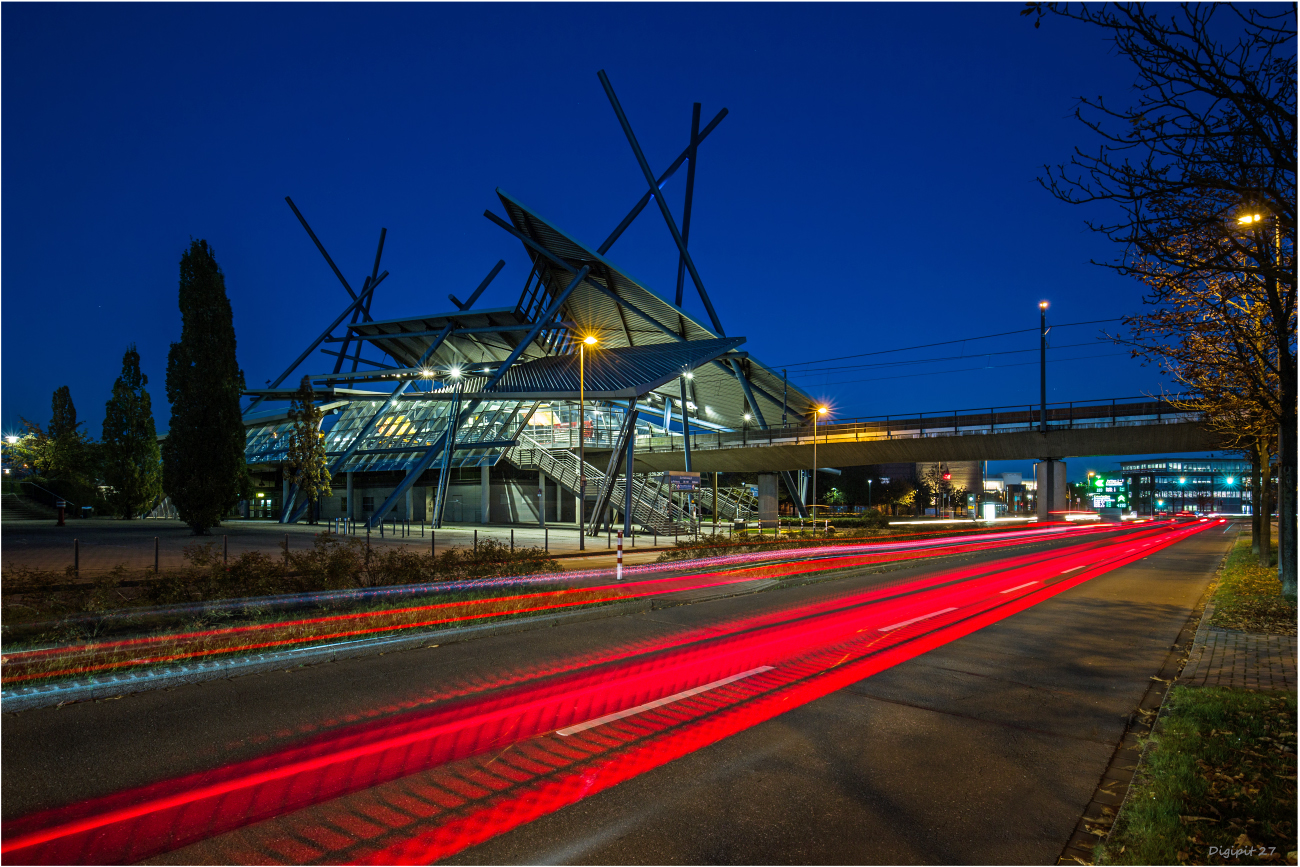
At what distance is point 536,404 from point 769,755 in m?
48.4

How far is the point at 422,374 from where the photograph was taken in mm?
47531

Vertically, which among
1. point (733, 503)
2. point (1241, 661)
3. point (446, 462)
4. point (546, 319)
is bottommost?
point (733, 503)

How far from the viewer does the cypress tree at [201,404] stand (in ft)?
89.5

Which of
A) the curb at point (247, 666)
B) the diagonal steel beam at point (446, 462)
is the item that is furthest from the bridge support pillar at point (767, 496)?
the curb at point (247, 666)

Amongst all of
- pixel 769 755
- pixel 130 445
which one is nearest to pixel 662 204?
pixel 130 445

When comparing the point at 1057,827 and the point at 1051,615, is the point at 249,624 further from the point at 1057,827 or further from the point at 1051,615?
the point at 1051,615

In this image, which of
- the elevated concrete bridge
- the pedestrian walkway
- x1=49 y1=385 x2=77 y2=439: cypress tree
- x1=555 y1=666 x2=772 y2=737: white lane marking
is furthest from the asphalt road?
x1=49 y1=385 x2=77 y2=439: cypress tree

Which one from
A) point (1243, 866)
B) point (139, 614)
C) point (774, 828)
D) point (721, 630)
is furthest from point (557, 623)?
point (1243, 866)

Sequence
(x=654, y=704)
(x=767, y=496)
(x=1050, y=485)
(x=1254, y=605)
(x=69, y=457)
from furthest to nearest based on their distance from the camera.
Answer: (x=767, y=496), (x=69, y=457), (x=1050, y=485), (x=1254, y=605), (x=654, y=704)

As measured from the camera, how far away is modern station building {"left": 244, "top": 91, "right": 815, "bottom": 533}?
4003 cm

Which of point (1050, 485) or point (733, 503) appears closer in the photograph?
point (1050, 485)

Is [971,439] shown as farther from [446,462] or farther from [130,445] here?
[130,445]

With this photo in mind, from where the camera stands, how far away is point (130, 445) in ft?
145

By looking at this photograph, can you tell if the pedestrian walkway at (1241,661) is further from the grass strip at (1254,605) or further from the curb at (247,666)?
the curb at (247,666)
